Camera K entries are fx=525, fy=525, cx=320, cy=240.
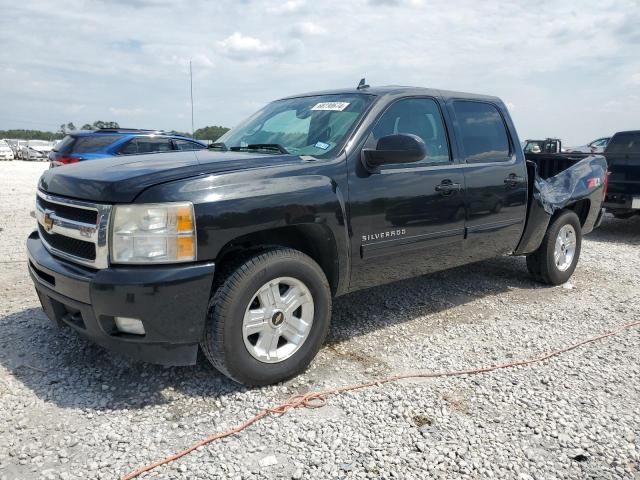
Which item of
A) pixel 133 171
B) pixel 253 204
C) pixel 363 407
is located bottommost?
pixel 363 407

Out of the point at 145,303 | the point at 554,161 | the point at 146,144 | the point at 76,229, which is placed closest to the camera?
A: the point at 145,303

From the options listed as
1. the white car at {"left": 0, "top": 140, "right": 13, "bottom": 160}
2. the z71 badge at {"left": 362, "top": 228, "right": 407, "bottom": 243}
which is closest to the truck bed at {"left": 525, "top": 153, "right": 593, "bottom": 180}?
the z71 badge at {"left": 362, "top": 228, "right": 407, "bottom": 243}

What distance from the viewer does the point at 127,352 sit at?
287 cm

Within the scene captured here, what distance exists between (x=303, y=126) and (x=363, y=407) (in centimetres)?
207

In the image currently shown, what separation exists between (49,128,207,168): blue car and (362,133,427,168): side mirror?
6.59 m

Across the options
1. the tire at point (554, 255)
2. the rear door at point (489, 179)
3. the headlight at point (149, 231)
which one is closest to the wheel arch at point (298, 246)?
the headlight at point (149, 231)

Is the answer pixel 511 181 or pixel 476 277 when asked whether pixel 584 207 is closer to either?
pixel 476 277

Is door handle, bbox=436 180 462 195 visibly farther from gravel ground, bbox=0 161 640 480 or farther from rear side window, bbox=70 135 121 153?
rear side window, bbox=70 135 121 153

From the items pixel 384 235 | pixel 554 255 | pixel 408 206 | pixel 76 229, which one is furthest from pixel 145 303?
pixel 554 255

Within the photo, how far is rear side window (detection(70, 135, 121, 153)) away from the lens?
10047 millimetres

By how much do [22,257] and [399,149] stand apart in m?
4.88

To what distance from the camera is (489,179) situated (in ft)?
14.7

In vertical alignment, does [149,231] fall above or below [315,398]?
above

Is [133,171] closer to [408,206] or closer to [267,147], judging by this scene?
[267,147]
